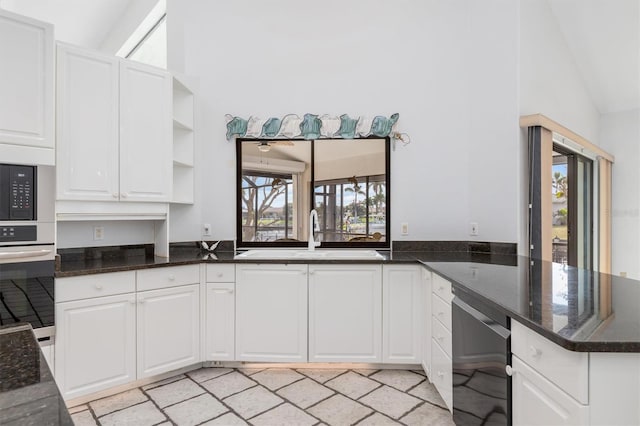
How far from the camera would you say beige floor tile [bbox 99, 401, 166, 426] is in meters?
2.05

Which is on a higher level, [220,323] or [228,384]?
[220,323]

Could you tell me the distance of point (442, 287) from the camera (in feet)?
7.16

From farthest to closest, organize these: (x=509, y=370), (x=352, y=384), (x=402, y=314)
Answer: (x=402, y=314), (x=352, y=384), (x=509, y=370)

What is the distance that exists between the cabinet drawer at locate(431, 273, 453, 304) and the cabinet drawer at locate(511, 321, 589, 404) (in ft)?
2.33

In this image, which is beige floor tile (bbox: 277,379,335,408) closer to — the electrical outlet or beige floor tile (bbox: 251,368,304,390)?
beige floor tile (bbox: 251,368,304,390)

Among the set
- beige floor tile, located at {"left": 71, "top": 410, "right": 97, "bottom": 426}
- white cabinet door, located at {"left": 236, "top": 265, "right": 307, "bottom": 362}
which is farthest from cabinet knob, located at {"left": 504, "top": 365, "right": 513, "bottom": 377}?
beige floor tile, located at {"left": 71, "top": 410, "right": 97, "bottom": 426}

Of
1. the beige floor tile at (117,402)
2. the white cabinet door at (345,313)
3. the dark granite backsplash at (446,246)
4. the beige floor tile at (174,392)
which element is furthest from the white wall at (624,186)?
the beige floor tile at (117,402)

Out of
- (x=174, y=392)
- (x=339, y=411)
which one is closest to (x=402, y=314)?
(x=339, y=411)

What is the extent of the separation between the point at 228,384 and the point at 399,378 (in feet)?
4.07

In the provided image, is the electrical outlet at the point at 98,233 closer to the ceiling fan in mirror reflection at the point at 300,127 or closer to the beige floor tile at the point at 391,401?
the ceiling fan in mirror reflection at the point at 300,127

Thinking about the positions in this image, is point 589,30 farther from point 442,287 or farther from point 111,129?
point 111,129

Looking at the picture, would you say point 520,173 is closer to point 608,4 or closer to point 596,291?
point 596,291

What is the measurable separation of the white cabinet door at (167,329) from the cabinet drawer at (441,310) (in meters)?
1.72

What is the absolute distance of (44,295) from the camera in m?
2.09
